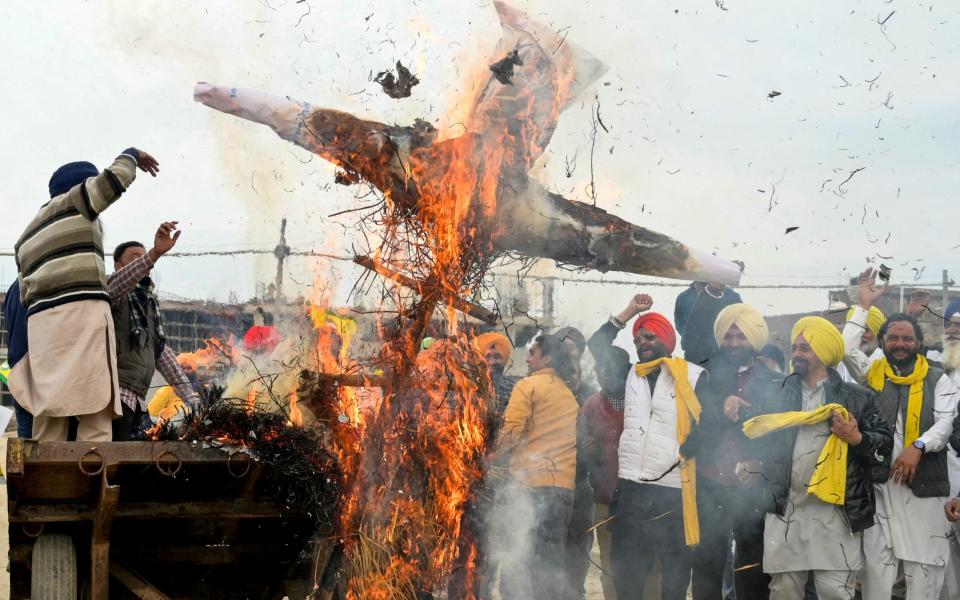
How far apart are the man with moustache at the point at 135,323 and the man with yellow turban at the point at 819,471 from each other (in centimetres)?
383

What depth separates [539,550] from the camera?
746cm

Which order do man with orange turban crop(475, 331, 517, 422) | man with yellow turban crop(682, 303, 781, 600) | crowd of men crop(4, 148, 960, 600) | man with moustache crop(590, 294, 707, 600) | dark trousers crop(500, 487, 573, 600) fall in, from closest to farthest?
crowd of men crop(4, 148, 960, 600), man with yellow turban crop(682, 303, 781, 600), man with moustache crop(590, 294, 707, 600), dark trousers crop(500, 487, 573, 600), man with orange turban crop(475, 331, 517, 422)

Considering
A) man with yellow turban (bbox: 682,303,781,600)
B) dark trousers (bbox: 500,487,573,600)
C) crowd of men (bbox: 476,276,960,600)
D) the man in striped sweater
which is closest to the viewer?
the man in striped sweater

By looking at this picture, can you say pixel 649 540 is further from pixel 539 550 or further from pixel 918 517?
pixel 918 517

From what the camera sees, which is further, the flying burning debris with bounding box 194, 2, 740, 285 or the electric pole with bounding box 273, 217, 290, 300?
the electric pole with bounding box 273, 217, 290, 300

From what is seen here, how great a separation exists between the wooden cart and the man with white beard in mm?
4779

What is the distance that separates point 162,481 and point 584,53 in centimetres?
348

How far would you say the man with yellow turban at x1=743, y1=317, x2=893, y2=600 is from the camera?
6.55 meters

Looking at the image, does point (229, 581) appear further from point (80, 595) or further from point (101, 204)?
point (101, 204)

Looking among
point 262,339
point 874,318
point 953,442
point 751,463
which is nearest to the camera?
point 751,463

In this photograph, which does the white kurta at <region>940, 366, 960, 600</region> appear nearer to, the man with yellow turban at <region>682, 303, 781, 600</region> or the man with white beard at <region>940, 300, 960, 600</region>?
the man with white beard at <region>940, 300, 960, 600</region>

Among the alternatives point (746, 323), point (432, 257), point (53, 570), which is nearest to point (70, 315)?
point (53, 570)

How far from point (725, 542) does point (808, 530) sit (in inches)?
30.3

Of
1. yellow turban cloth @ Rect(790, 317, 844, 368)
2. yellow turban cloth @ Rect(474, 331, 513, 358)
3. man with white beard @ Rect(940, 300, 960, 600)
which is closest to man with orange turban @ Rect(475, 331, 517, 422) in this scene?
yellow turban cloth @ Rect(474, 331, 513, 358)
